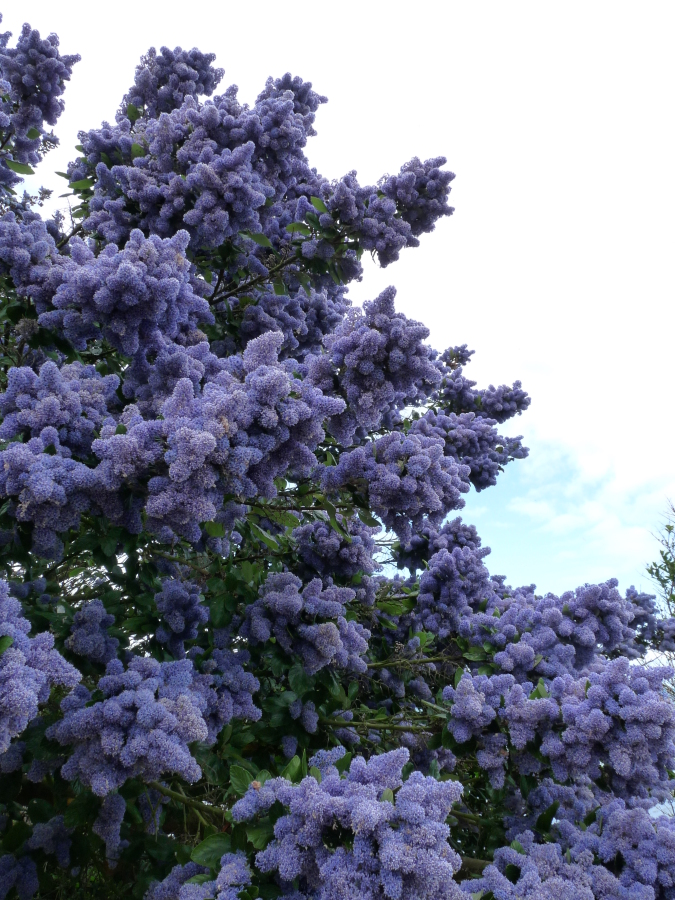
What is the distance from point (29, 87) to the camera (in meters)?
5.36

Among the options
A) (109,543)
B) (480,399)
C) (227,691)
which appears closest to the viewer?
(109,543)

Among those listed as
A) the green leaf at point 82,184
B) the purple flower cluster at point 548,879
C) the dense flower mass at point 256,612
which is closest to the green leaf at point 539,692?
the dense flower mass at point 256,612

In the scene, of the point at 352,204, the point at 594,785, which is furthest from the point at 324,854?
the point at 352,204

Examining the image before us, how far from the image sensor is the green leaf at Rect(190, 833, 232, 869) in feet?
7.69

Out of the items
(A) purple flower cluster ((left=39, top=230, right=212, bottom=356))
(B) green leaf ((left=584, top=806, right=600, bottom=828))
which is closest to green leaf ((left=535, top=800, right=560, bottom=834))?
(B) green leaf ((left=584, top=806, right=600, bottom=828))

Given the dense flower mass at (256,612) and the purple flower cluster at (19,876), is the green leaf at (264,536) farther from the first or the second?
the purple flower cluster at (19,876)

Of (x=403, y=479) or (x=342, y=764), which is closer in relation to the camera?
(x=342, y=764)

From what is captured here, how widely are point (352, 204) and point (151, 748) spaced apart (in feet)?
11.0

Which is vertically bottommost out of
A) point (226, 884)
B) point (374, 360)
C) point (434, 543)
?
point (226, 884)

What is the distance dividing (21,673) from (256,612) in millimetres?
1661

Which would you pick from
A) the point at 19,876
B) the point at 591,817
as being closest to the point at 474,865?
the point at 591,817

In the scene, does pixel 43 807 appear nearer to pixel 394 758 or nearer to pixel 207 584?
pixel 207 584

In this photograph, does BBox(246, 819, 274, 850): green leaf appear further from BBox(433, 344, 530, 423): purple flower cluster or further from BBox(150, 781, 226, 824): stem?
BBox(433, 344, 530, 423): purple flower cluster

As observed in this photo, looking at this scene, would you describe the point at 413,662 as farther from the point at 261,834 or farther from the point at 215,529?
the point at 261,834
